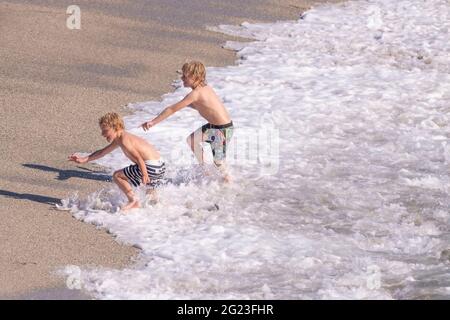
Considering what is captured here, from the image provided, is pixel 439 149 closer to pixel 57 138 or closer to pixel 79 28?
pixel 57 138

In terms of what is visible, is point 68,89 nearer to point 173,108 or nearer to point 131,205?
point 173,108

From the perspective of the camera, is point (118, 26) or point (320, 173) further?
point (118, 26)

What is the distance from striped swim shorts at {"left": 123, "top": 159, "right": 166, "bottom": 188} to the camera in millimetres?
8758

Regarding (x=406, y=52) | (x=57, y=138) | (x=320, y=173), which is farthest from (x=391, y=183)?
(x=406, y=52)

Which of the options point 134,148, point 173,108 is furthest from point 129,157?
point 173,108

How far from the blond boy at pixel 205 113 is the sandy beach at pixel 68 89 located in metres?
0.91

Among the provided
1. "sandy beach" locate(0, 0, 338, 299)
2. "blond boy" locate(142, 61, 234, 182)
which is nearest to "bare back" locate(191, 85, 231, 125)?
"blond boy" locate(142, 61, 234, 182)

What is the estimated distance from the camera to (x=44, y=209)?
8.71m

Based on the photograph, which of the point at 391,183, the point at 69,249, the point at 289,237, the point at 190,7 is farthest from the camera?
the point at 190,7

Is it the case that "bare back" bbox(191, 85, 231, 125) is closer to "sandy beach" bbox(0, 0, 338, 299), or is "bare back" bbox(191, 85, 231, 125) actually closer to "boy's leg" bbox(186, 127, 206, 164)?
"boy's leg" bbox(186, 127, 206, 164)

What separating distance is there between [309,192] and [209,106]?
1144 mm

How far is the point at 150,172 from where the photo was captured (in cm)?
887

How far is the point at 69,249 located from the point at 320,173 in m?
2.89

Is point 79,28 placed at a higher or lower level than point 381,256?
higher
